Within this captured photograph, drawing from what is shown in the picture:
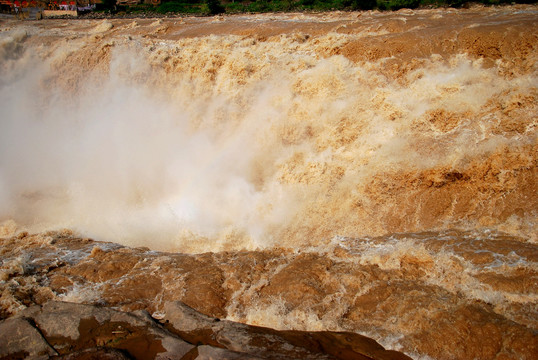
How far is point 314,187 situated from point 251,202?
1.30 metres

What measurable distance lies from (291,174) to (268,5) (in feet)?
51.7

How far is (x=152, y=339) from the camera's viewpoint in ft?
12.5

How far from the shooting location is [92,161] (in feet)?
32.1

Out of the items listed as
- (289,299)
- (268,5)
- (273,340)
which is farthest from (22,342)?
(268,5)

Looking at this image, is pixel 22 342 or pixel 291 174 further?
pixel 291 174

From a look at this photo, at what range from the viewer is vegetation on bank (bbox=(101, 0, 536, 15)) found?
15539 mm

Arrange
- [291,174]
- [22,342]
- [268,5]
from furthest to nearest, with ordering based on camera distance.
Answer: [268,5], [291,174], [22,342]

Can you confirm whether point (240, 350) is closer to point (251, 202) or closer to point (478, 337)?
point (478, 337)

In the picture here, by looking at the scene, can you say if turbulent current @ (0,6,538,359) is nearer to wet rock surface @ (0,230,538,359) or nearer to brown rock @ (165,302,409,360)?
wet rock surface @ (0,230,538,359)

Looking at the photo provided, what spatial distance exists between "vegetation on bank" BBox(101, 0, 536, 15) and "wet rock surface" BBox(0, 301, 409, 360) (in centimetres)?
1371

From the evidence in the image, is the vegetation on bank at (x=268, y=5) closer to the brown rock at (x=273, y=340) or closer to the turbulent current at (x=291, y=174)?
the turbulent current at (x=291, y=174)

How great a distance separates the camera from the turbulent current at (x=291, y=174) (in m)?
4.64

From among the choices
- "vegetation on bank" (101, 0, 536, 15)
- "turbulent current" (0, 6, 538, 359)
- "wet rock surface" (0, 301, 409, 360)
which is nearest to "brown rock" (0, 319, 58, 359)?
"wet rock surface" (0, 301, 409, 360)

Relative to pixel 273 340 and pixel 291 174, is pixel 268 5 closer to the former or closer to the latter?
pixel 291 174
